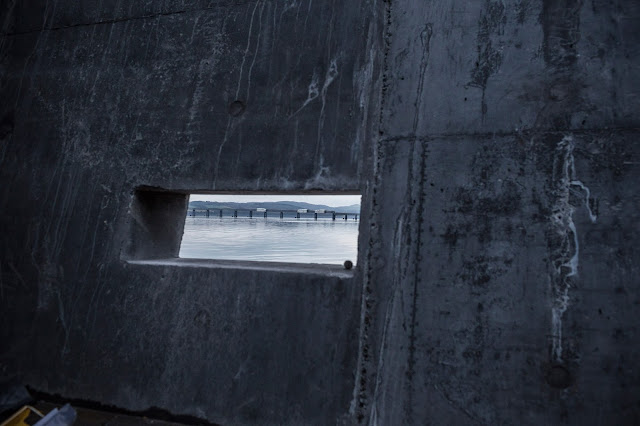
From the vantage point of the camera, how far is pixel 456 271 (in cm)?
191

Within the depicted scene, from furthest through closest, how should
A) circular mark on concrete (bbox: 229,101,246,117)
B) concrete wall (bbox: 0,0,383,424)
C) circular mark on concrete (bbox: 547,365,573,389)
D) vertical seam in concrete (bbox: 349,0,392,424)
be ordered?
circular mark on concrete (bbox: 229,101,246,117) < concrete wall (bbox: 0,0,383,424) < vertical seam in concrete (bbox: 349,0,392,424) < circular mark on concrete (bbox: 547,365,573,389)

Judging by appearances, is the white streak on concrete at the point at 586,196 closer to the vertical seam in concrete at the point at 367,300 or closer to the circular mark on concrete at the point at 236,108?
the vertical seam in concrete at the point at 367,300

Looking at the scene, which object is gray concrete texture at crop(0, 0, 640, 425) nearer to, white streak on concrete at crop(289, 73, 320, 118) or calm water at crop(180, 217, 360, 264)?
white streak on concrete at crop(289, 73, 320, 118)

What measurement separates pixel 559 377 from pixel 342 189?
1.37 metres

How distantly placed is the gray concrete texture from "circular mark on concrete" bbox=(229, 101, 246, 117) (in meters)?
0.02

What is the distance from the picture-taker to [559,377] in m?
1.69

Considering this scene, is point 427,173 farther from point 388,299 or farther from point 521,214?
point 388,299

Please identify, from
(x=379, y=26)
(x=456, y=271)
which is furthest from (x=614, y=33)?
(x=456, y=271)

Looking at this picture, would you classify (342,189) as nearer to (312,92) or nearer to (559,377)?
(312,92)

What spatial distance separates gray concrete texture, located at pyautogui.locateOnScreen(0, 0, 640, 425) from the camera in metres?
1.76

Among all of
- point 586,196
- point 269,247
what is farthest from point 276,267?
point 269,247

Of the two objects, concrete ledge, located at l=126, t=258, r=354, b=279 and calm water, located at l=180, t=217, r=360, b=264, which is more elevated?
calm water, located at l=180, t=217, r=360, b=264

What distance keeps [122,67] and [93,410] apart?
231cm

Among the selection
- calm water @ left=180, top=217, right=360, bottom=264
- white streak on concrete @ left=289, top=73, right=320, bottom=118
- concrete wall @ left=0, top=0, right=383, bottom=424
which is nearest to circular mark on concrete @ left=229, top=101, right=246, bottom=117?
concrete wall @ left=0, top=0, right=383, bottom=424
